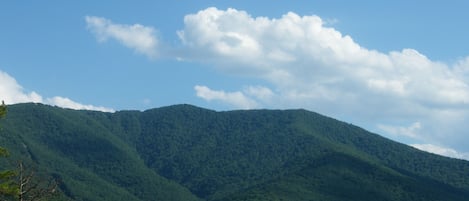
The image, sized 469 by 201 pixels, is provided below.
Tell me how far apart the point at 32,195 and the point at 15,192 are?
Answer: 676 centimetres

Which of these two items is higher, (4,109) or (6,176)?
(4,109)

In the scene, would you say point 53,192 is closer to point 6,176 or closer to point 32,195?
point 32,195

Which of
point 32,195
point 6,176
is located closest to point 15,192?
point 6,176

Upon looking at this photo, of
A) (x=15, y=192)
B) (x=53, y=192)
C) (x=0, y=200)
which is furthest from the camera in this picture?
(x=0, y=200)

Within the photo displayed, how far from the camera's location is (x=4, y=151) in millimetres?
43688

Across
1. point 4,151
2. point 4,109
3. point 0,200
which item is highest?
point 4,109

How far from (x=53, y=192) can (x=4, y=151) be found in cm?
1154

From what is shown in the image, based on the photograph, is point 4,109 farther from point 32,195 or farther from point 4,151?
point 32,195

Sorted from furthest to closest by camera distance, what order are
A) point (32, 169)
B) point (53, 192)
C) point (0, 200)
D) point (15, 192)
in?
1. point (0, 200)
2. point (15, 192)
3. point (32, 169)
4. point (53, 192)

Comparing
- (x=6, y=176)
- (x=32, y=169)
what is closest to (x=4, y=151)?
(x=6, y=176)

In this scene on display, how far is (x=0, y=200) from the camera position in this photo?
4447 centimetres

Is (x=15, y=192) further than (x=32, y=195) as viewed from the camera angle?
Yes

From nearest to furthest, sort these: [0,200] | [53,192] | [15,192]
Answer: [53,192] → [15,192] → [0,200]

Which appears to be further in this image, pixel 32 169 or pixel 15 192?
pixel 15 192
